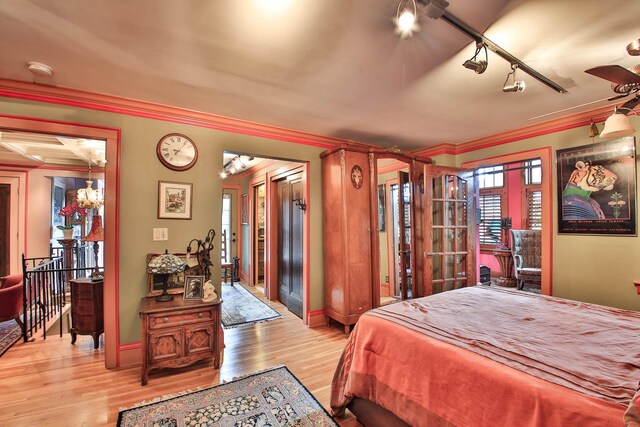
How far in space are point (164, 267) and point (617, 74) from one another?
11.4 feet

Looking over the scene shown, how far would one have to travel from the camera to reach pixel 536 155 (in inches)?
139

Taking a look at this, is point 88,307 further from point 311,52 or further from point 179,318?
point 311,52

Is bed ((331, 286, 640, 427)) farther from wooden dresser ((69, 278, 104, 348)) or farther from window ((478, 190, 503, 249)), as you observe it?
window ((478, 190, 503, 249))

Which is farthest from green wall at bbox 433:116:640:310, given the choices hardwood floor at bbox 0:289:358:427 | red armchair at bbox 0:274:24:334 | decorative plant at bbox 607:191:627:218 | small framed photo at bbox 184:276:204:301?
red armchair at bbox 0:274:24:334

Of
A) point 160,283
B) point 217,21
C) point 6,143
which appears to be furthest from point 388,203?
point 6,143

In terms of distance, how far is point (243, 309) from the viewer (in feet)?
15.0

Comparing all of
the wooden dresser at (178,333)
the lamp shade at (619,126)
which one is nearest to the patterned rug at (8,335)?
the wooden dresser at (178,333)

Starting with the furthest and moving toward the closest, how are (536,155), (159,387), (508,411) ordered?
(536,155), (159,387), (508,411)

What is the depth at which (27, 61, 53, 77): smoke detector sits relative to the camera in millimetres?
2119

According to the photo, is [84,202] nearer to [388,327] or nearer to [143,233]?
[143,233]

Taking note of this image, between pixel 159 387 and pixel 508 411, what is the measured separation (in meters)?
2.50

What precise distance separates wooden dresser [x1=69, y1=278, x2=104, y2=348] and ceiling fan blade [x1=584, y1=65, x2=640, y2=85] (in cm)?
439

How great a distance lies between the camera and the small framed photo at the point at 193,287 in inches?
108

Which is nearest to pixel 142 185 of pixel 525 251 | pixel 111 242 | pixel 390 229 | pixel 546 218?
pixel 111 242
